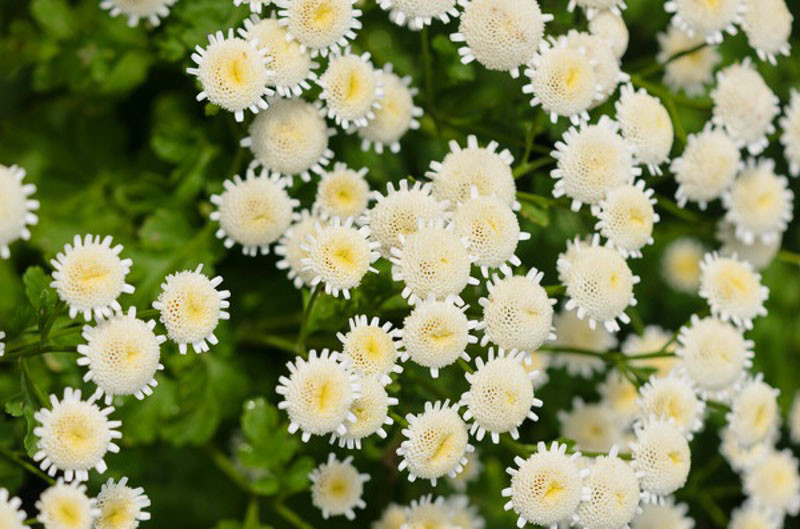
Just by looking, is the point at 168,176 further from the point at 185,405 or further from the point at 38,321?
the point at 38,321

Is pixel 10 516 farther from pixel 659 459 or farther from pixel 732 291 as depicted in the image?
pixel 732 291

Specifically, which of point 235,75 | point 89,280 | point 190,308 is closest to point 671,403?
point 190,308

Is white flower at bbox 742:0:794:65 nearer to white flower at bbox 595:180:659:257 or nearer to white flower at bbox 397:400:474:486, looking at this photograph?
white flower at bbox 595:180:659:257

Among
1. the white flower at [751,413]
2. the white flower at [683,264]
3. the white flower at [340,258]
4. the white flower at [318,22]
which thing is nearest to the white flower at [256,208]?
the white flower at [340,258]

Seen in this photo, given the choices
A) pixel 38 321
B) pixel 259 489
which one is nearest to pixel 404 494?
pixel 259 489

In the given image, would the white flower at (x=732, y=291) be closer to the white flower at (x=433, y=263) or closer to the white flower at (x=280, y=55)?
the white flower at (x=433, y=263)

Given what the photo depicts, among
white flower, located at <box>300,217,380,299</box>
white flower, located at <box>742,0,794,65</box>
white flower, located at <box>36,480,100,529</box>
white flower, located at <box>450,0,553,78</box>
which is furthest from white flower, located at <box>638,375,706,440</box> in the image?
white flower, located at <box>36,480,100,529</box>
